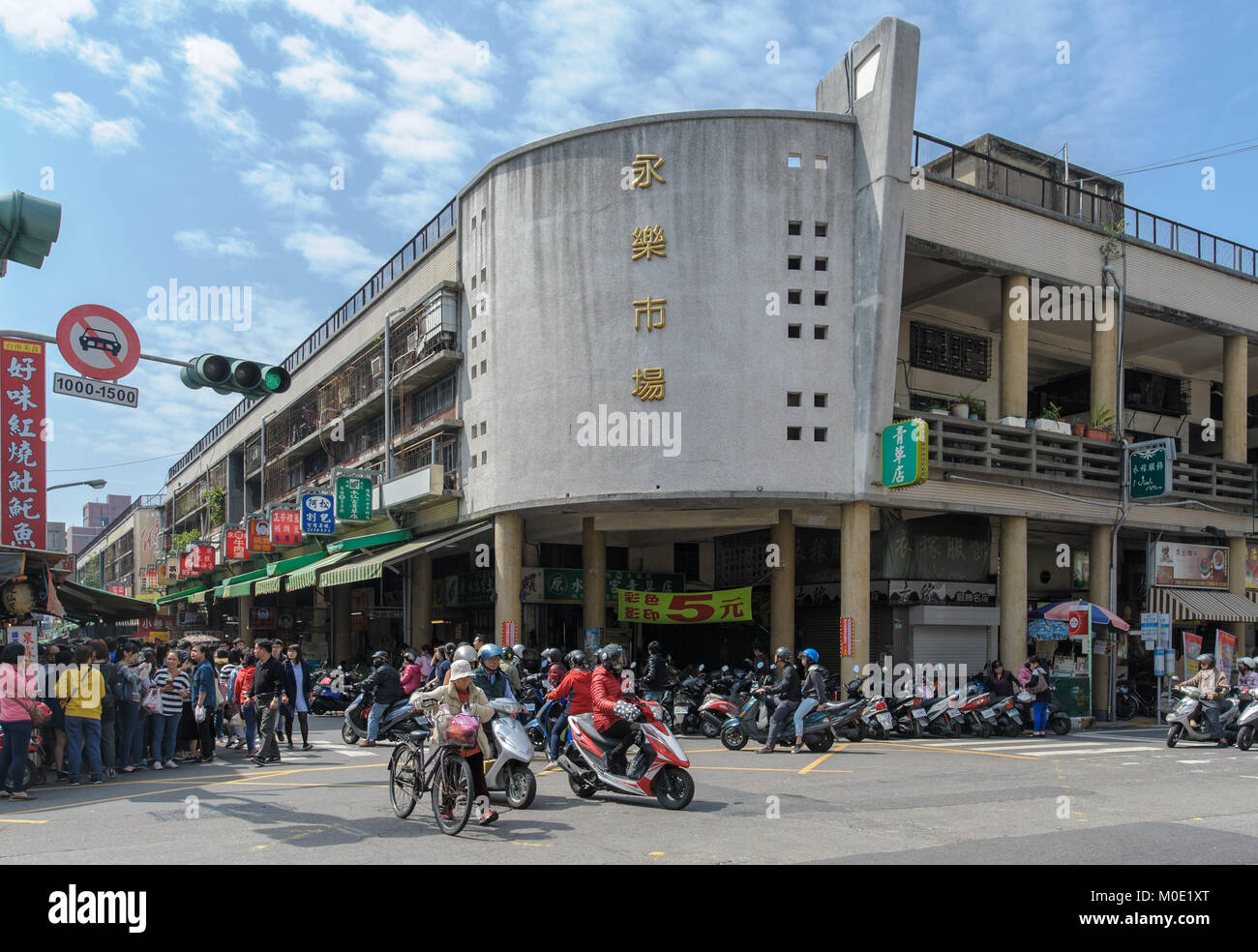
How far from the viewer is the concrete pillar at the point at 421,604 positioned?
32.6 meters

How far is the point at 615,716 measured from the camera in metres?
11.4

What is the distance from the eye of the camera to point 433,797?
9.47 metres

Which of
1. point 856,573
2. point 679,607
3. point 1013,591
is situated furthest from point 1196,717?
point 679,607

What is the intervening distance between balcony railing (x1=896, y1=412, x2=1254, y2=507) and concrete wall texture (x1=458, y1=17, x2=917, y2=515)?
2.17 meters

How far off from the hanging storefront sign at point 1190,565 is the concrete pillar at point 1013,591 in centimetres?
581

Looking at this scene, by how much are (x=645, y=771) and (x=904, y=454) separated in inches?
533

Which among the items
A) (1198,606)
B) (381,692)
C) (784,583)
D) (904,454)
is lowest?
(381,692)

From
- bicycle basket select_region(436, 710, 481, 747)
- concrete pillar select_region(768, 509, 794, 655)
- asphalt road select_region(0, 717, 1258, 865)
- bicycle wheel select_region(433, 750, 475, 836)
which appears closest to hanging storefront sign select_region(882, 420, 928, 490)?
concrete pillar select_region(768, 509, 794, 655)

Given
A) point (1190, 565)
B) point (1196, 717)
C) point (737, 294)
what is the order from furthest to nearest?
1. point (1190, 565)
2. point (737, 294)
3. point (1196, 717)

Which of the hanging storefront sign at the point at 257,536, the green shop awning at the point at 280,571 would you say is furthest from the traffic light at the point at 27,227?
the hanging storefront sign at the point at 257,536

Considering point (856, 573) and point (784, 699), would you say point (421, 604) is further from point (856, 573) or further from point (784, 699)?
point (784, 699)

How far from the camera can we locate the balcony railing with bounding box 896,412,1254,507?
81.4 ft
